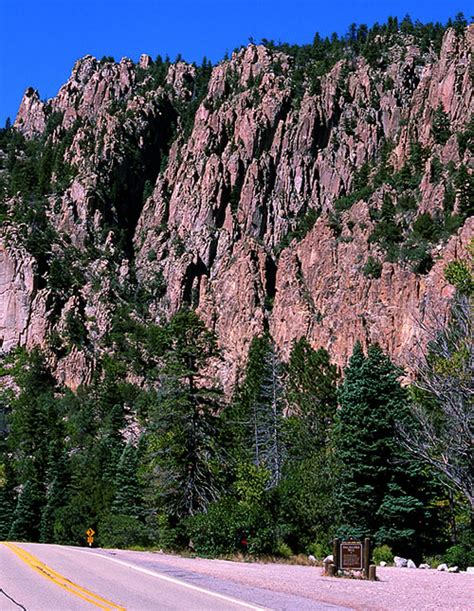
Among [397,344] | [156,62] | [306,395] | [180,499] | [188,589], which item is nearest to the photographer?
[188,589]

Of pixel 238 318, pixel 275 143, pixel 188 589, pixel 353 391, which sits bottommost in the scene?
pixel 188 589

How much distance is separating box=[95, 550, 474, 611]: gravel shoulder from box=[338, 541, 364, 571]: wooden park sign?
22.3 inches

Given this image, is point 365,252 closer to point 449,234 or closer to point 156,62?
point 449,234

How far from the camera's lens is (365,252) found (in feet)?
261

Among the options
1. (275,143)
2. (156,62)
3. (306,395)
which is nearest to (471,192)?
(306,395)

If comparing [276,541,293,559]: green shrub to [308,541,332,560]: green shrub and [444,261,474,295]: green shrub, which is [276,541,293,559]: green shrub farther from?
[444,261,474,295]: green shrub

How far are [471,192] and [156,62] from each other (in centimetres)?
8587

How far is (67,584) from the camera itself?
41.7 ft

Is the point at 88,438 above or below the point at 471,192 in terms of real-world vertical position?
below

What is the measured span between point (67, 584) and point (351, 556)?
24.2 feet

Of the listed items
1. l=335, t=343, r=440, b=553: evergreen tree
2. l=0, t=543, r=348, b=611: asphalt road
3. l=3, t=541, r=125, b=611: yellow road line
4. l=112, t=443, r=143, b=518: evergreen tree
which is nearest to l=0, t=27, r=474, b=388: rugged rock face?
l=112, t=443, r=143, b=518: evergreen tree

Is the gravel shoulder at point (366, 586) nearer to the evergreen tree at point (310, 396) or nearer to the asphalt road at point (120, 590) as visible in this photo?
the asphalt road at point (120, 590)

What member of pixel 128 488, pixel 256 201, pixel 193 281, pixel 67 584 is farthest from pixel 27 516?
pixel 256 201

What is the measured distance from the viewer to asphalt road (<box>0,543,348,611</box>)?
35.7 ft
